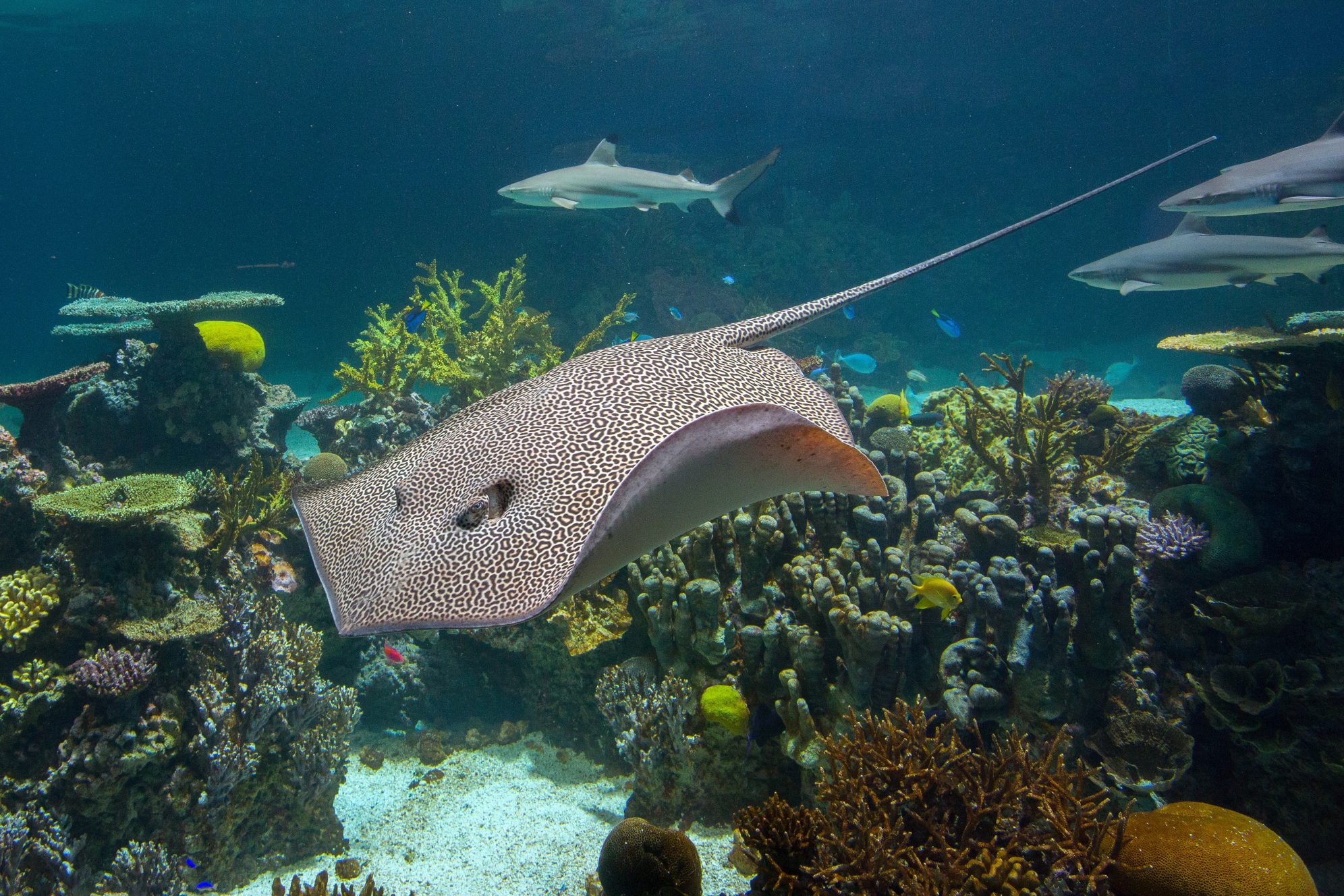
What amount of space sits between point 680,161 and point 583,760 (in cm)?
2550

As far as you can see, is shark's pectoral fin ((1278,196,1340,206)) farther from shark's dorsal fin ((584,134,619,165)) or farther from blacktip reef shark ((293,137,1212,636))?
shark's dorsal fin ((584,134,619,165))

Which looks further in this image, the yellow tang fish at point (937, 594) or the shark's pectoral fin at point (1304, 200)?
the shark's pectoral fin at point (1304, 200)

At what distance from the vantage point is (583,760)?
4.60 m

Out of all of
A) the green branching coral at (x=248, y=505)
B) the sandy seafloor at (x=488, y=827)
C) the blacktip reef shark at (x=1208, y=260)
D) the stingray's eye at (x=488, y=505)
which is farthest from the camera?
the blacktip reef shark at (x=1208, y=260)

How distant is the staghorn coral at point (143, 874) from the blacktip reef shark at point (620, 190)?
8.79 meters

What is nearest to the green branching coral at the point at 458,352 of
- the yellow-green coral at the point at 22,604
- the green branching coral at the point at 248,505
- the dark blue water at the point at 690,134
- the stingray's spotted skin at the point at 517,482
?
the green branching coral at the point at 248,505

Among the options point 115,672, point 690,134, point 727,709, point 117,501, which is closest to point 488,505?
point 727,709

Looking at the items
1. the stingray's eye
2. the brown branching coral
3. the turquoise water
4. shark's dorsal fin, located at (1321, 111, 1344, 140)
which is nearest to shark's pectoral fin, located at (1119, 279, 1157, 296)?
the turquoise water

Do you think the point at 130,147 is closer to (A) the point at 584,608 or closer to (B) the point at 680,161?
(B) the point at 680,161

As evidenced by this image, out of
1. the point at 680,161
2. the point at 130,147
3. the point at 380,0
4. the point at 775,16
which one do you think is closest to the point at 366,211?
the point at 380,0

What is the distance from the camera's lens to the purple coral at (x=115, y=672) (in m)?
3.51

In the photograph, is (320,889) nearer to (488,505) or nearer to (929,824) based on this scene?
(488,505)

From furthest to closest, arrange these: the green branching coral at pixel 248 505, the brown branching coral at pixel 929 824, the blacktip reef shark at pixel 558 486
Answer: the green branching coral at pixel 248 505, the brown branching coral at pixel 929 824, the blacktip reef shark at pixel 558 486

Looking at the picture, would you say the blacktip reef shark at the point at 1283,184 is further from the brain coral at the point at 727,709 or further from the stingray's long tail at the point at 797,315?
the brain coral at the point at 727,709
